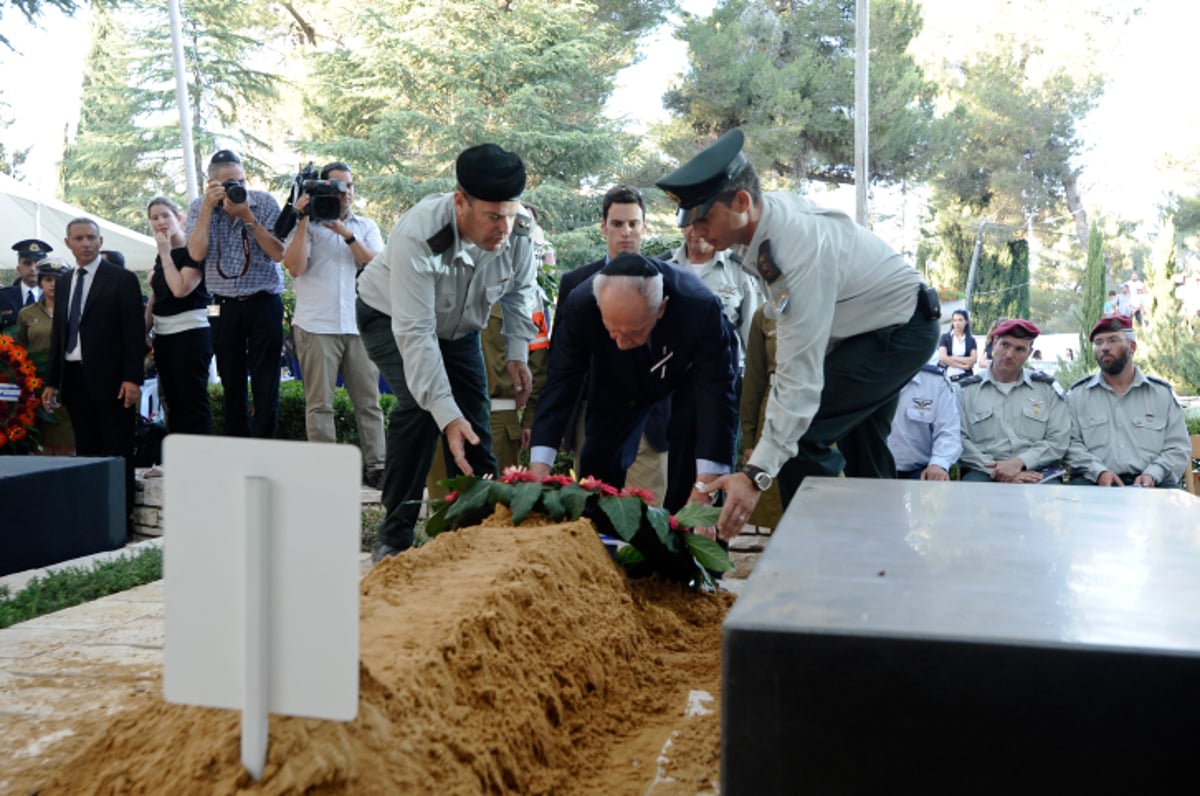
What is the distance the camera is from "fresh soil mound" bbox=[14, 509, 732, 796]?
1763 millimetres

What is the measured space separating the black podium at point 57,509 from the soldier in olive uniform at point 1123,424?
514 cm

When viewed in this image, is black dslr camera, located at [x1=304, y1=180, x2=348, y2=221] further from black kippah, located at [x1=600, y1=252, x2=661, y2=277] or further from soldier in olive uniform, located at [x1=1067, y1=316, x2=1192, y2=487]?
soldier in olive uniform, located at [x1=1067, y1=316, x2=1192, y2=487]

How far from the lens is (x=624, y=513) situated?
3.75 meters

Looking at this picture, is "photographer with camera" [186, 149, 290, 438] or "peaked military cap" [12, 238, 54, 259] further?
"peaked military cap" [12, 238, 54, 259]

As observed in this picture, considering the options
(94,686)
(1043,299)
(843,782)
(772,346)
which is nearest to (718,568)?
(772,346)

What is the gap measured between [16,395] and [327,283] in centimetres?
256

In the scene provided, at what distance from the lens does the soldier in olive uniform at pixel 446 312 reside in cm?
437

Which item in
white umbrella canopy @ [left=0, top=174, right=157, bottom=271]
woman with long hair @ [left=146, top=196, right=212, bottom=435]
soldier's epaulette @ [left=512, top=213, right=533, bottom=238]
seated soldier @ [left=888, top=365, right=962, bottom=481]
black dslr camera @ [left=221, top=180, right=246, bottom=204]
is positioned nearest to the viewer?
soldier's epaulette @ [left=512, top=213, right=533, bottom=238]

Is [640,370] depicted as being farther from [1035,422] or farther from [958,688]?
[958,688]

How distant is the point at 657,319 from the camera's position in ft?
14.1

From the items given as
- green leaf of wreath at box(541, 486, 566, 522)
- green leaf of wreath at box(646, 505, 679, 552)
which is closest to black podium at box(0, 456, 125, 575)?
green leaf of wreath at box(541, 486, 566, 522)

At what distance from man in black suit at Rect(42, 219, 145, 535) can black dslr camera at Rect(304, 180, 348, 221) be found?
160cm

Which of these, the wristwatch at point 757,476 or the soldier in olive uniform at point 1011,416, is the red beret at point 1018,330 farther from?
the wristwatch at point 757,476

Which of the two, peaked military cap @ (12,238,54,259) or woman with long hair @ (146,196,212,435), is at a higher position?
peaked military cap @ (12,238,54,259)
